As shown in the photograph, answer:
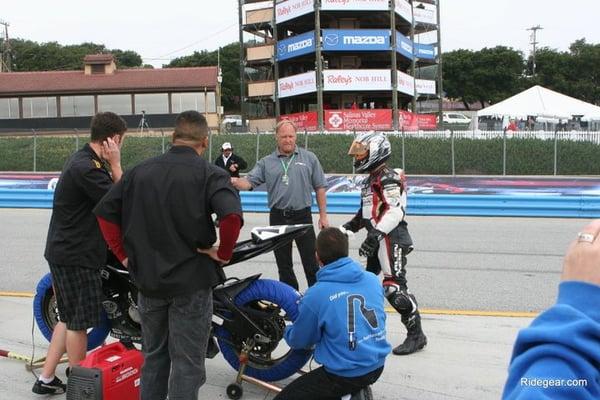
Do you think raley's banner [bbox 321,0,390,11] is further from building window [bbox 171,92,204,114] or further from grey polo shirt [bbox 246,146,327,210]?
grey polo shirt [bbox 246,146,327,210]

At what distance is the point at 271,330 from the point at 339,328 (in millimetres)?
957

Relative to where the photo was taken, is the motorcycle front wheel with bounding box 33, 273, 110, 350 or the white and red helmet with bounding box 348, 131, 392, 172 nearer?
the motorcycle front wheel with bounding box 33, 273, 110, 350

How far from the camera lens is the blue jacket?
110 centimetres

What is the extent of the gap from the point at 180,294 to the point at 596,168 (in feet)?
75.4

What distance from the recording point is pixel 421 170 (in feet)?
79.0

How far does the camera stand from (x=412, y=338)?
16.7ft

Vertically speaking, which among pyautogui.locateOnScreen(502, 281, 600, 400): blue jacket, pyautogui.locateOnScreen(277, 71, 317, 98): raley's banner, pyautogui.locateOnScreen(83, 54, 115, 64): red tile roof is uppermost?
pyautogui.locateOnScreen(83, 54, 115, 64): red tile roof

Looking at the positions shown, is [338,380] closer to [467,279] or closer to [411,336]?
[411,336]

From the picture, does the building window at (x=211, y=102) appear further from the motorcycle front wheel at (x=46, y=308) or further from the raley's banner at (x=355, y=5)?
the motorcycle front wheel at (x=46, y=308)

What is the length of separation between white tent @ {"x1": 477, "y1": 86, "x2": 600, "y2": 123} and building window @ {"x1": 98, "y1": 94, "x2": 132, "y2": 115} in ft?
98.5

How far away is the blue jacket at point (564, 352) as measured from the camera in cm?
110

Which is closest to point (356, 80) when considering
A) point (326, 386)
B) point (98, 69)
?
point (98, 69)

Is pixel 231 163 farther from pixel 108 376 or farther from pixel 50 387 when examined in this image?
pixel 108 376

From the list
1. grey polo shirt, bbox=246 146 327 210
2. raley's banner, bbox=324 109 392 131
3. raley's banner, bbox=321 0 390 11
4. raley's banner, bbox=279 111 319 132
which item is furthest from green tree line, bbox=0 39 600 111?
grey polo shirt, bbox=246 146 327 210
